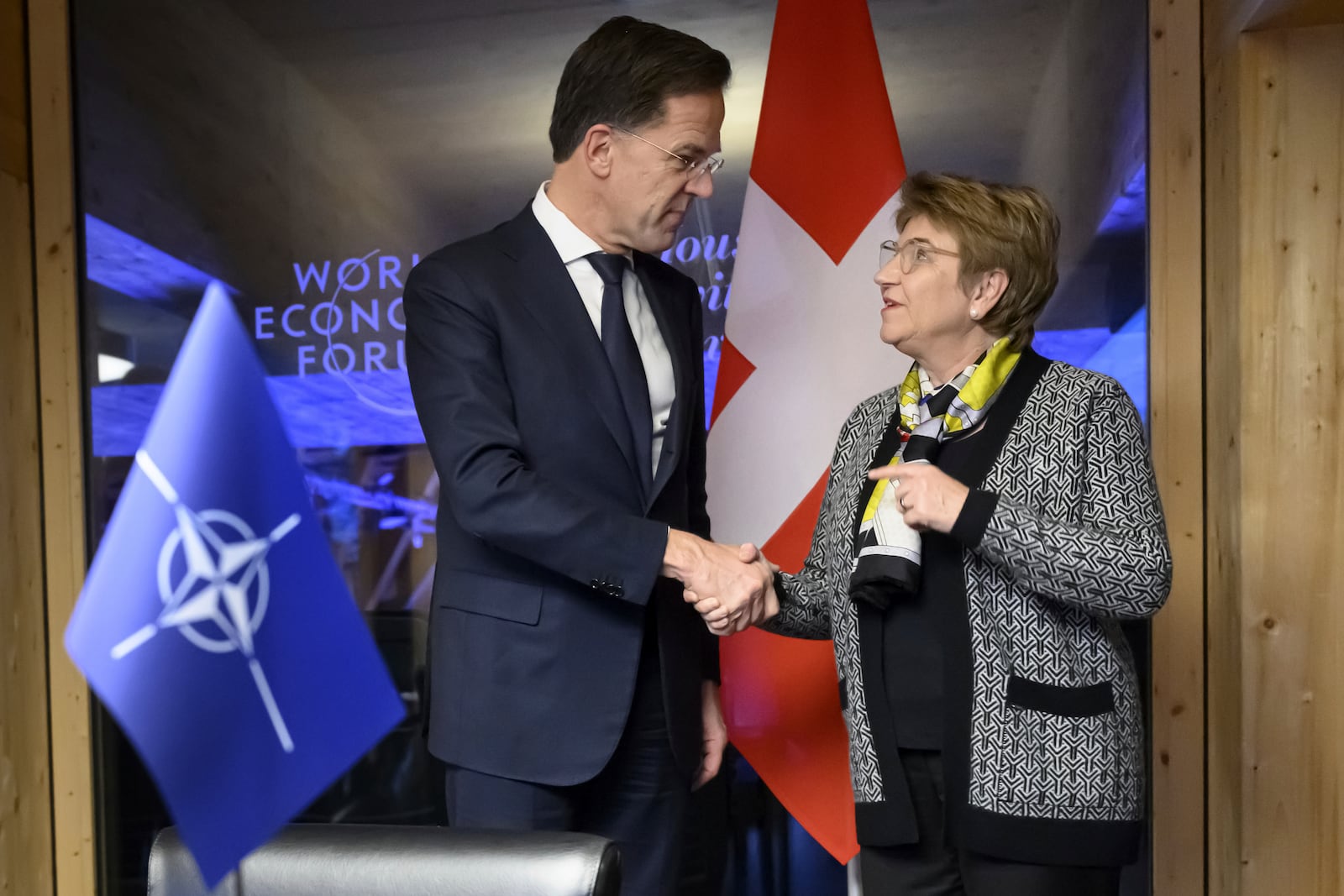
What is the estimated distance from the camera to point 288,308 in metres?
2.79

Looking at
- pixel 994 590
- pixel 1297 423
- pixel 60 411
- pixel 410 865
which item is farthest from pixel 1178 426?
pixel 60 411

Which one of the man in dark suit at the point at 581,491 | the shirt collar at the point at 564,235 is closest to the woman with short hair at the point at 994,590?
the man in dark suit at the point at 581,491

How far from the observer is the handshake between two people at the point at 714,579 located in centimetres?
163

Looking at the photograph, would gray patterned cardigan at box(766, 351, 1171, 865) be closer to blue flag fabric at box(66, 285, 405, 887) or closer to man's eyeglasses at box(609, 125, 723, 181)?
man's eyeglasses at box(609, 125, 723, 181)

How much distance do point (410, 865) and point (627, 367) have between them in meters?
0.90

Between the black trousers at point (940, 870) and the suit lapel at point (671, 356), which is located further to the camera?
the suit lapel at point (671, 356)

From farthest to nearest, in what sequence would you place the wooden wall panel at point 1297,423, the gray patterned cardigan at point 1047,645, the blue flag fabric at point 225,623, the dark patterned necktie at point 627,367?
the wooden wall panel at point 1297,423 → the dark patterned necktie at point 627,367 → the gray patterned cardigan at point 1047,645 → the blue flag fabric at point 225,623

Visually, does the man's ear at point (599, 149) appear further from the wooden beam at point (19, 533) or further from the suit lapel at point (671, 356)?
the wooden beam at point (19, 533)

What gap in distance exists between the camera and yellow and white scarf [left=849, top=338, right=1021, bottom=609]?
4.97 feet

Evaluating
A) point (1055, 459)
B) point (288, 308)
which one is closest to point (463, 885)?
point (1055, 459)

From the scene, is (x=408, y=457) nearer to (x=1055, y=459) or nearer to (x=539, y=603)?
(x=539, y=603)

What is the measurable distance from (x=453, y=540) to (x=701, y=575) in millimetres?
350

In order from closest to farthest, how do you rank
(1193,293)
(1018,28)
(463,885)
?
(463,885), (1193,293), (1018,28)

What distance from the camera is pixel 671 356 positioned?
5.96ft
